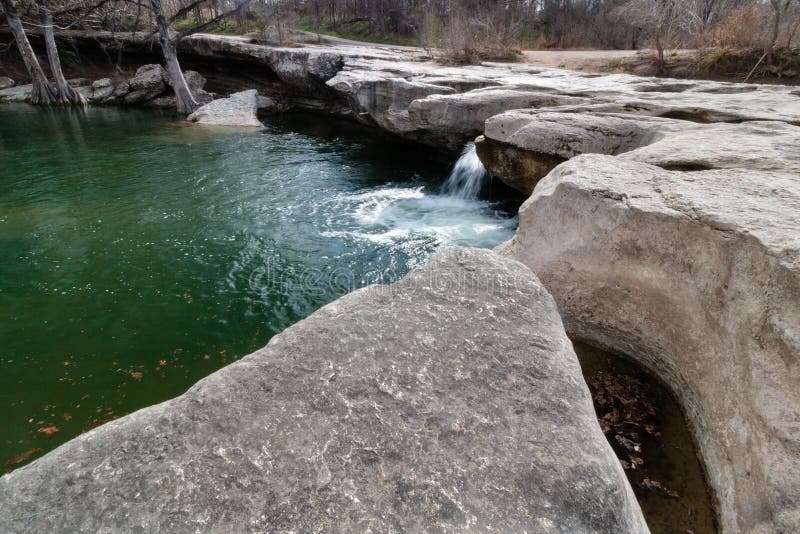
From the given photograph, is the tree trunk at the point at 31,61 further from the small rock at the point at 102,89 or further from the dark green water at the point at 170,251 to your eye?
the dark green water at the point at 170,251

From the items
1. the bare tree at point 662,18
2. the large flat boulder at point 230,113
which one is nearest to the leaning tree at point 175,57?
the large flat boulder at point 230,113

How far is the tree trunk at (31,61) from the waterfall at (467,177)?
57.7 feet

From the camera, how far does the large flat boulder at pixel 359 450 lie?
112cm

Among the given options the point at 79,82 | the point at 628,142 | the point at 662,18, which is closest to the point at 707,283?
the point at 628,142

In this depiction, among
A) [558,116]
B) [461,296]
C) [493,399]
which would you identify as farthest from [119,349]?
[558,116]

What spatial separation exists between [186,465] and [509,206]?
6450 millimetres

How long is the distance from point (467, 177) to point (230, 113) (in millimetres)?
9889

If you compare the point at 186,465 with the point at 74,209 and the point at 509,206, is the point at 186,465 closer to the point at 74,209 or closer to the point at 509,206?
the point at 509,206

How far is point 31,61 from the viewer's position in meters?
16.0

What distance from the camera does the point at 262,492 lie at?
1159mm

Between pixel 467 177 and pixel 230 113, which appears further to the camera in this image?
pixel 230 113

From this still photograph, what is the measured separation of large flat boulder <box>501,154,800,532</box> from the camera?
5.27 ft

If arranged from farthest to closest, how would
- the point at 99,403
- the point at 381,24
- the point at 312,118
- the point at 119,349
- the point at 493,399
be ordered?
1. the point at 381,24
2. the point at 312,118
3. the point at 119,349
4. the point at 99,403
5. the point at 493,399

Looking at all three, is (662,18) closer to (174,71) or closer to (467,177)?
(467,177)
